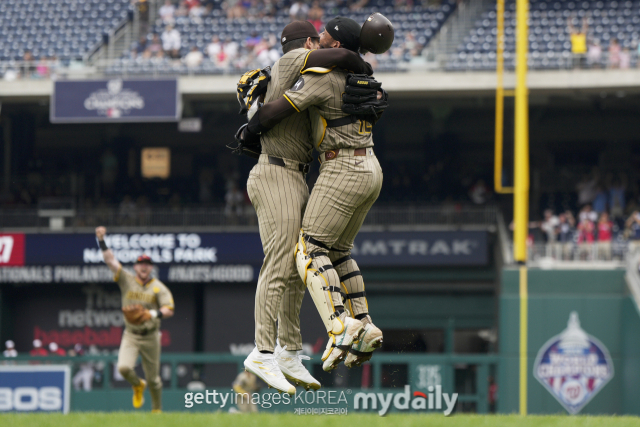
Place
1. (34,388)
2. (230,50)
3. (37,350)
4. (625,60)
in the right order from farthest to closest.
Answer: (230,50) → (37,350) → (625,60) → (34,388)

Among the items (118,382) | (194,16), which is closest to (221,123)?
(194,16)

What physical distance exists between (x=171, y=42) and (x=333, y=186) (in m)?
16.3

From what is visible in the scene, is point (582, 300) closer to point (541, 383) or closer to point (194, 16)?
point (541, 383)

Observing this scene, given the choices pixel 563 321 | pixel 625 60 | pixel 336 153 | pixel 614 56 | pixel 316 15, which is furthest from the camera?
pixel 316 15

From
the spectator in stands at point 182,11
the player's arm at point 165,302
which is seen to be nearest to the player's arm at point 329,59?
the player's arm at point 165,302

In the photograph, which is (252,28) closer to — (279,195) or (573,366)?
(573,366)

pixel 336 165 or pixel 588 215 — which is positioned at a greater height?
pixel 588 215

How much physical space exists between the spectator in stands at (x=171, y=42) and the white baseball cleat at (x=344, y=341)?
16.1 m

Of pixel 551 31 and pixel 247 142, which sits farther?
pixel 551 31

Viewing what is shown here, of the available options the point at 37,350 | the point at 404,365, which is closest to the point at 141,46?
the point at 37,350

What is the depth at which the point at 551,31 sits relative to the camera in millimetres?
20641

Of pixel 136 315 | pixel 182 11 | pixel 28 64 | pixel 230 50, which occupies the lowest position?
pixel 136 315

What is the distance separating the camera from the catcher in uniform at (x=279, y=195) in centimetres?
581

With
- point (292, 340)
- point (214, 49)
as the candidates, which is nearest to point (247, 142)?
point (292, 340)
